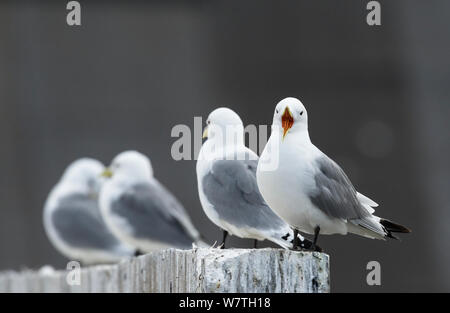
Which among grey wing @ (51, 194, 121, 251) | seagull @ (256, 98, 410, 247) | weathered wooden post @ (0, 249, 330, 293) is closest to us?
weathered wooden post @ (0, 249, 330, 293)

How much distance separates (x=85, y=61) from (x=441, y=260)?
4673 mm

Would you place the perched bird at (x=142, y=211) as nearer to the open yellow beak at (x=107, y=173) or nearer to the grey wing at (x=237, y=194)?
the open yellow beak at (x=107, y=173)

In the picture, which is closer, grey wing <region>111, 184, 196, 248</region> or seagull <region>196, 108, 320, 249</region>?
seagull <region>196, 108, 320, 249</region>

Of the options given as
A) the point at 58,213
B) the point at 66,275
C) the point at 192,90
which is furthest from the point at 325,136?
the point at 66,275

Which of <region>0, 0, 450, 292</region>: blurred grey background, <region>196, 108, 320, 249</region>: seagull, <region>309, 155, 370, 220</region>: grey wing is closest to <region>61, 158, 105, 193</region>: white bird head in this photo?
<region>0, 0, 450, 292</region>: blurred grey background

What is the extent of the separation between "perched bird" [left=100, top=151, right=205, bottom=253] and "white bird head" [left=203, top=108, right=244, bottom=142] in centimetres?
234

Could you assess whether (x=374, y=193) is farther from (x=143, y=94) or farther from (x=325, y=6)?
(x=143, y=94)

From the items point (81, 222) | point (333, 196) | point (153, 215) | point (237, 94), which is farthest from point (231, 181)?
point (237, 94)

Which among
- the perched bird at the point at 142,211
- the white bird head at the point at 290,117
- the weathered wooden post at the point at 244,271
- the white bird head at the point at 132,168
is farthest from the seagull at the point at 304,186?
the white bird head at the point at 132,168

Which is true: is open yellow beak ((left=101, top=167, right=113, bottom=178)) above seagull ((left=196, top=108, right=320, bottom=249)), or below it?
above

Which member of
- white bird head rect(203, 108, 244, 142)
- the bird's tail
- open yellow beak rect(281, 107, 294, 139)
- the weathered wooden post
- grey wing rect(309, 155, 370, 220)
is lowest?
the weathered wooden post

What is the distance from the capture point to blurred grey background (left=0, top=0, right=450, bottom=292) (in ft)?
33.9

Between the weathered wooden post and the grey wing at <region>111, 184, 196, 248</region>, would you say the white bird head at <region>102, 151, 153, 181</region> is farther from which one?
the weathered wooden post

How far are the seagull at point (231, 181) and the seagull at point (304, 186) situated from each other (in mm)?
806
